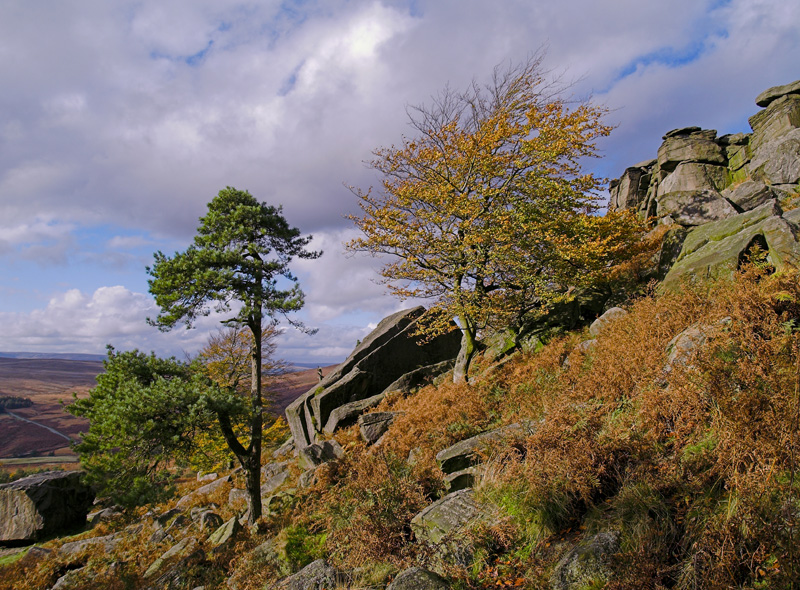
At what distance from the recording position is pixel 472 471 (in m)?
7.97

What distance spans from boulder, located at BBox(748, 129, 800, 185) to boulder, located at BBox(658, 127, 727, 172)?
5855 mm

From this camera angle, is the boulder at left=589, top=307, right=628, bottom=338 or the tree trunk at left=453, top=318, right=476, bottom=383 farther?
the tree trunk at left=453, top=318, right=476, bottom=383

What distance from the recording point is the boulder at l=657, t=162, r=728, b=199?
24.8 meters

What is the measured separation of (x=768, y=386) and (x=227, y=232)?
13.7 m

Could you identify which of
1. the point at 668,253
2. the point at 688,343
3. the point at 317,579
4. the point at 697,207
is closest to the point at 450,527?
the point at 317,579

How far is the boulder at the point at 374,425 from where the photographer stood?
14309mm

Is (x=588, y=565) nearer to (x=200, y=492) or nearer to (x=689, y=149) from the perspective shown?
(x=200, y=492)

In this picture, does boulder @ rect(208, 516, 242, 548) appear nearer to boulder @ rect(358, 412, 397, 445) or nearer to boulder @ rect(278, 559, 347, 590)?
boulder @ rect(358, 412, 397, 445)

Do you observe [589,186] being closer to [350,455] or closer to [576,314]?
[576,314]

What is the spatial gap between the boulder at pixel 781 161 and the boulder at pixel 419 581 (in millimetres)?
22930

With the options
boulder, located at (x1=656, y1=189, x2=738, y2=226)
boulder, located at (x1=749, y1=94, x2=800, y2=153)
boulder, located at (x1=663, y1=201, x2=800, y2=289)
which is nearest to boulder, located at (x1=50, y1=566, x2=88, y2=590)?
boulder, located at (x1=663, y1=201, x2=800, y2=289)

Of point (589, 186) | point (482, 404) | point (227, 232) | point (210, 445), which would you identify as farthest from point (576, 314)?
point (210, 445)

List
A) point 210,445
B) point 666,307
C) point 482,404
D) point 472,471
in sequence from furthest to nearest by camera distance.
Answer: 1. point 210,445
2. point 482,404
3. point 666,307
4. point 472,471

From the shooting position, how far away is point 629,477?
5.39 m
